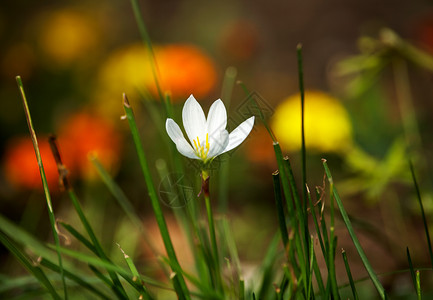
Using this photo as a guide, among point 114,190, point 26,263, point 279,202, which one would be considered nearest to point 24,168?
point 114,190

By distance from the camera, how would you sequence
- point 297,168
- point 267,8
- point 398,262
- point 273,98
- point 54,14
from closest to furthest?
point 398,262 → point 297,168 → point 273,98 → point 54,14 → point 267,8

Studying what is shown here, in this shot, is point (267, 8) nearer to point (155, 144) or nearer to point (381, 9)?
point (381, 9)

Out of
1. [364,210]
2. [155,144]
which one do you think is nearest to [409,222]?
[364,210]

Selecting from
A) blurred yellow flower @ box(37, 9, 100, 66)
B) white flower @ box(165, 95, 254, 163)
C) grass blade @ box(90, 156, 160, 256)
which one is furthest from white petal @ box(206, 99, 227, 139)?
blurred yellow flower @ box(37, 9, 100, 66)

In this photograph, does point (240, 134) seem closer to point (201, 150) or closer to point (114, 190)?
point (201, 150)

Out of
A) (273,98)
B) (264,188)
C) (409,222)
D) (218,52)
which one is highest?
(218,52)
